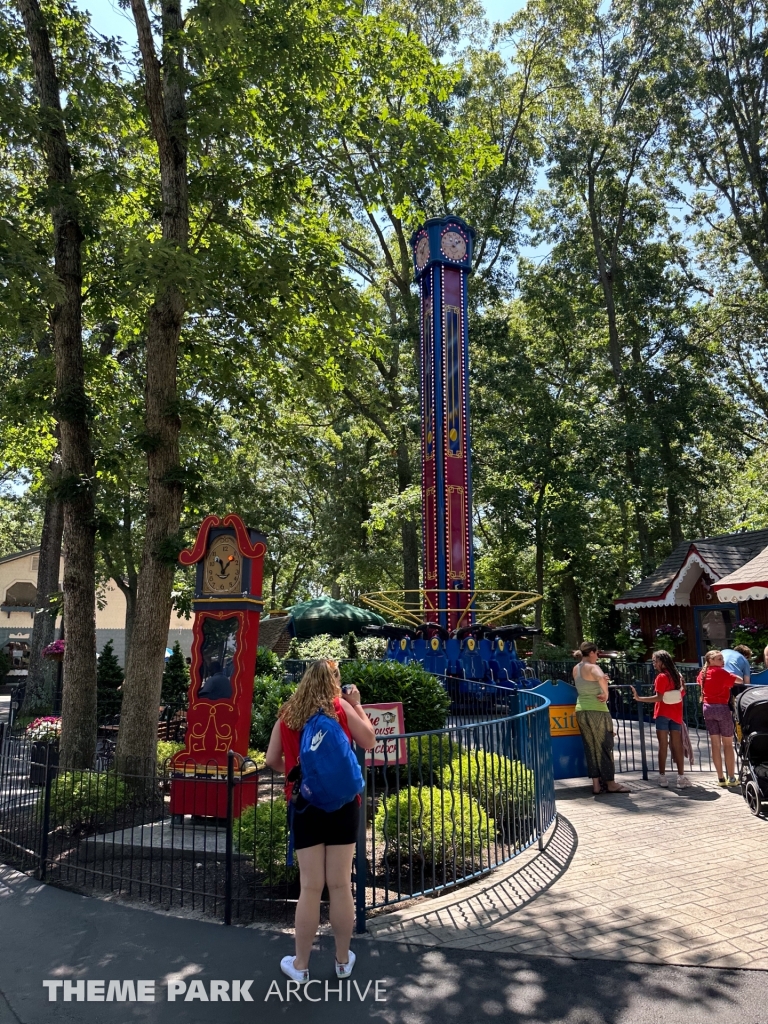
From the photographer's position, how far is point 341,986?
175 inches

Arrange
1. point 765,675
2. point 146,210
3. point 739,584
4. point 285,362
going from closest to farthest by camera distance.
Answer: point 765,675 < point 146,210 < point 285,362 < point 739,584

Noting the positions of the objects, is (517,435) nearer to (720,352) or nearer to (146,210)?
(720,352)

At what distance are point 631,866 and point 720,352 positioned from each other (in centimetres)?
2899

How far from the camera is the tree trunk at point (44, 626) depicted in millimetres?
19500

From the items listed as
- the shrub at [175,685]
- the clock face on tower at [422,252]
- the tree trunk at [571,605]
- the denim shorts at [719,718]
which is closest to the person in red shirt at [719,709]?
the denim shorts at [719,718]

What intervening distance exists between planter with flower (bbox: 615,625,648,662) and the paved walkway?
14.4 meters

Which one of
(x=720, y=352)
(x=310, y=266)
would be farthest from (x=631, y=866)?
(x=720, y=352)

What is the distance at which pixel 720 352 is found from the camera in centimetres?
3134

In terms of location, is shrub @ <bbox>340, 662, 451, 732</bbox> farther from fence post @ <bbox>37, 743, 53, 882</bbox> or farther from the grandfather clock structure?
the grandfather clock structure

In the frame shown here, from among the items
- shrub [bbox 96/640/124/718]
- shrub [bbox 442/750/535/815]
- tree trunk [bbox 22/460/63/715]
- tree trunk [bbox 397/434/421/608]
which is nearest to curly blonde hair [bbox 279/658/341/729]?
shrub [bbox 442/750/535/815]

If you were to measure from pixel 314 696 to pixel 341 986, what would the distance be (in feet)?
5.38

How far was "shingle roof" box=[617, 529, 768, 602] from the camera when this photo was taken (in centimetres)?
2023

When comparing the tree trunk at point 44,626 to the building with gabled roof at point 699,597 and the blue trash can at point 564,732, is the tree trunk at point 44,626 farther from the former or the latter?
the building with gabled roof at point 699,597

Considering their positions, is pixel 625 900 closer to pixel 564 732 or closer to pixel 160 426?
pixel 564 732
